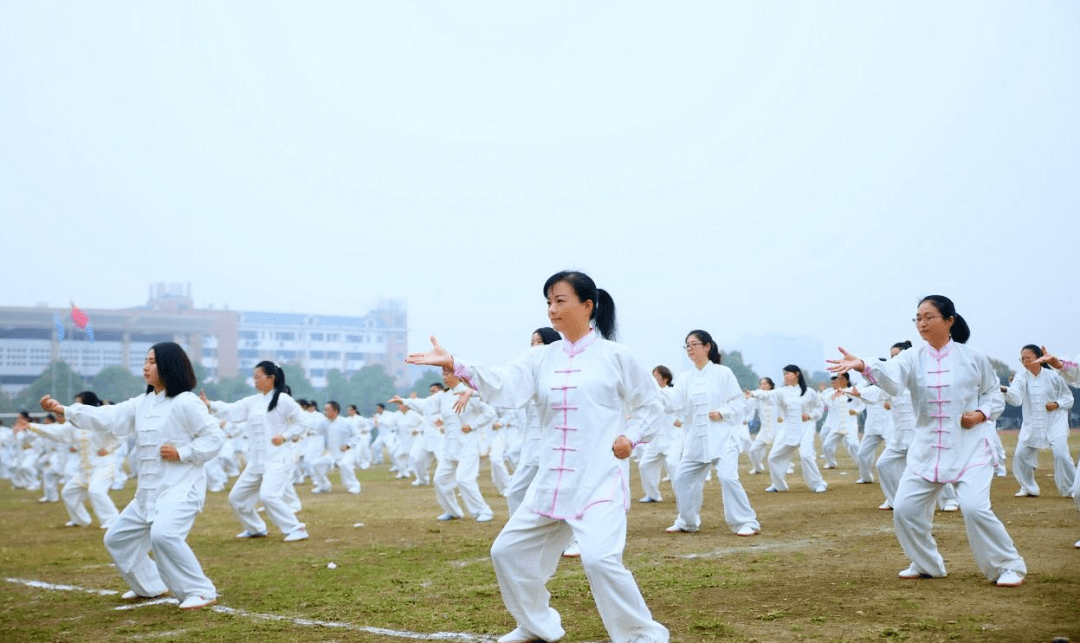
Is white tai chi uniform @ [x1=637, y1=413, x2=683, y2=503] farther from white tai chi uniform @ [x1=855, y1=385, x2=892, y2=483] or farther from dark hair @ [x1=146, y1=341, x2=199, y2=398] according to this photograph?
dark hair @ [x1=146, y1=341, x2=199, y2=398]

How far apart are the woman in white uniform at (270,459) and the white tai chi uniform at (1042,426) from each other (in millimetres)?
9158

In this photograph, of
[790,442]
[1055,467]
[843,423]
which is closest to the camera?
[1055,467]

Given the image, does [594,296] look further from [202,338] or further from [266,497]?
[202,338]

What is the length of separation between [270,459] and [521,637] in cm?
681

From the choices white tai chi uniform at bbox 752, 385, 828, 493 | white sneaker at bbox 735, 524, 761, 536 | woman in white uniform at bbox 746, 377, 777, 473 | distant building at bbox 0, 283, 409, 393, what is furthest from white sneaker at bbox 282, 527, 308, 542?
distant building at bbox 0, 283, 409, 393

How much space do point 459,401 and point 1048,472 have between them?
1467 centimetres

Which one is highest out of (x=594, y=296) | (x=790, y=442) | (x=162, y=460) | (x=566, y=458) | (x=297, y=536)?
(x=594, y=296)

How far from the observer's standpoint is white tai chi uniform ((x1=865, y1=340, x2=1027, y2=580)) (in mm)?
6730

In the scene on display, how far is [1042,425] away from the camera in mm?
13203

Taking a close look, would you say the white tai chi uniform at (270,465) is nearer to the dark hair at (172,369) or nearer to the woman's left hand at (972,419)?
the dark hair at (172,369)

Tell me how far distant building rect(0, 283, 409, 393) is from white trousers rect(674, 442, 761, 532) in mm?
44550

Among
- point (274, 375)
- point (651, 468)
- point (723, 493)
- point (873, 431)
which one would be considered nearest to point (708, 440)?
point (723, 493)

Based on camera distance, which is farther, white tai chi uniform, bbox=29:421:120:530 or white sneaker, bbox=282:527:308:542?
white tai chi uniform, bbox=29:421:120:530

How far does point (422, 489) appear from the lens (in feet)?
65.9
